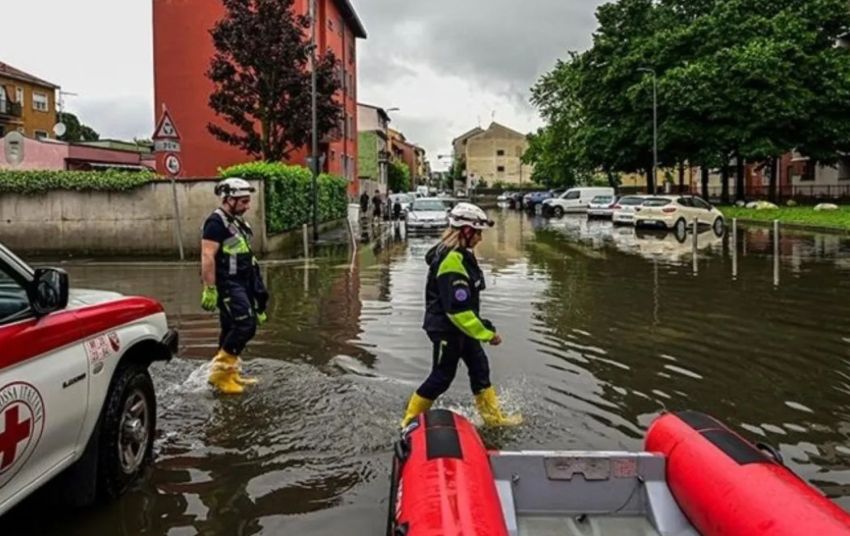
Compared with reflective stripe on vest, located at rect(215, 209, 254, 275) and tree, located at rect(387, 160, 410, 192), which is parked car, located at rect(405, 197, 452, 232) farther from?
tree, located at rect(387, 160, 410, 192)

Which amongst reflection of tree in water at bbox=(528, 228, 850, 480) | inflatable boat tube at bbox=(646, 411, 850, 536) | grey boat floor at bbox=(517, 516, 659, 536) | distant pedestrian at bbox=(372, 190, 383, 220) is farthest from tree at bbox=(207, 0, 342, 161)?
grey boat floor at bbox=(517, 516, 659, 536)

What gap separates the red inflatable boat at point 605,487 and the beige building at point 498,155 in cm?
12774

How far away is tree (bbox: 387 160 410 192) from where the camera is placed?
3570 inches

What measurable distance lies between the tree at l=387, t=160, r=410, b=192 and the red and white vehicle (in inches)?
3307

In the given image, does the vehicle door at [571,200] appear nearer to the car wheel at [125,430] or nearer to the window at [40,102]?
the window at [40,102]

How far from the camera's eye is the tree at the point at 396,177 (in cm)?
9069

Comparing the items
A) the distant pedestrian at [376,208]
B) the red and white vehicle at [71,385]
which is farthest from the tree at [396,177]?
the red and white vehicle at [71,385]

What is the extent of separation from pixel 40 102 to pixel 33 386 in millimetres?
63027

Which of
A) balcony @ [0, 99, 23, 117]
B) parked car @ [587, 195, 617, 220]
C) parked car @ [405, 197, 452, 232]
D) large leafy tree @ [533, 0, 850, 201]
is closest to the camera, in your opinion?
parked car @ [405, 197, 452, 232]

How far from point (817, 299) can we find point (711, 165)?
33.4 metres

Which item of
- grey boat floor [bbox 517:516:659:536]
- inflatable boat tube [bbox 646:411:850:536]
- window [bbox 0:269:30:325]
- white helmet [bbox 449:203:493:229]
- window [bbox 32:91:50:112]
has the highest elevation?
window [bbox 32:91:50:112]

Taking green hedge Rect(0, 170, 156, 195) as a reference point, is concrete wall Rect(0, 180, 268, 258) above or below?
below

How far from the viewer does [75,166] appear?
3653 cm

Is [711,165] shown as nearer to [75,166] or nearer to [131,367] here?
[75,166]
